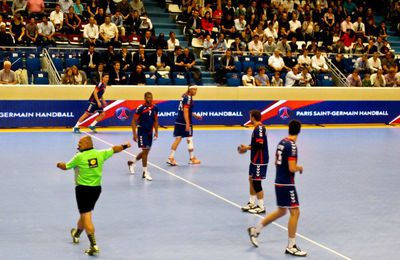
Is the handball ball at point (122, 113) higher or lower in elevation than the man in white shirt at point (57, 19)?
lower

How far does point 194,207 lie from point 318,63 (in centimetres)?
1794

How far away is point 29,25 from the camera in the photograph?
2534cm

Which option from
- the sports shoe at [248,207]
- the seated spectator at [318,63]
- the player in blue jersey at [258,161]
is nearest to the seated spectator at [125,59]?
the seated spectator at [318,63]

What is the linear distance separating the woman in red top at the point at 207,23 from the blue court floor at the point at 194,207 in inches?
424

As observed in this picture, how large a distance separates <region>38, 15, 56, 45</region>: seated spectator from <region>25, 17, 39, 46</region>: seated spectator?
20 centimetres

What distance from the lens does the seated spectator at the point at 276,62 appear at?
27708 millimetres

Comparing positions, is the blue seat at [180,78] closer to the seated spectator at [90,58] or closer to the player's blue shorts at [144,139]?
the seated spectator at [90,58]

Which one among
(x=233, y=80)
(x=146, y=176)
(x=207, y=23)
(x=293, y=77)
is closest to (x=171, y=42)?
(x=207, y=23)

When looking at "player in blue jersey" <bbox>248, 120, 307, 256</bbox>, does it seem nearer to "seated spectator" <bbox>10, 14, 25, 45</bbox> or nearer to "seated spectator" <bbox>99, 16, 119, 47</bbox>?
"seated spectator" <bbox>10, 14, 25, 45</bbox>

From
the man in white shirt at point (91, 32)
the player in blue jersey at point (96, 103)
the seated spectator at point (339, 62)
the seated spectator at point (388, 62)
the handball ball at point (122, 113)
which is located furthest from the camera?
the seated spectator at point (388, 62)

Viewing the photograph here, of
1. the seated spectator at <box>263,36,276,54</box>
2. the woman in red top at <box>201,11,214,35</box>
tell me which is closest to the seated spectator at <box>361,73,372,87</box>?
the seated spectator at <box>263,36,276,54</box>

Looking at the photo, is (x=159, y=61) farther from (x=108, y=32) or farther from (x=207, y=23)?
(x=207, y=23)

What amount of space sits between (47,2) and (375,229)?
21215 mm

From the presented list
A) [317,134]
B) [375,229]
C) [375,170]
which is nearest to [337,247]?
[375,229]
